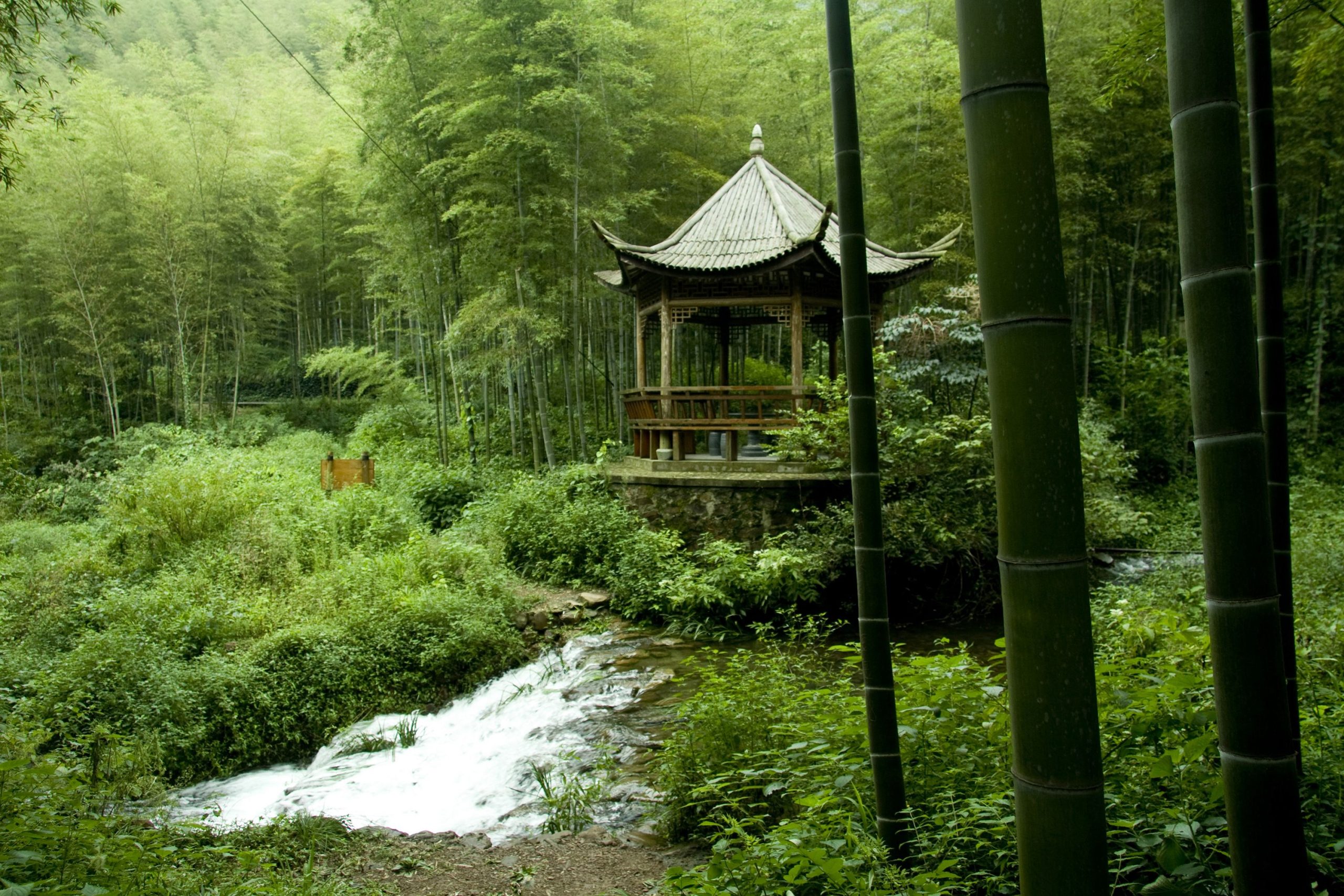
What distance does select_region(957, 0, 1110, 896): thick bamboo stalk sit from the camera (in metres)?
0.94

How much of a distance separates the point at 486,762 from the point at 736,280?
5.82 metres

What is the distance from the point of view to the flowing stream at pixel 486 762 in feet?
13.6

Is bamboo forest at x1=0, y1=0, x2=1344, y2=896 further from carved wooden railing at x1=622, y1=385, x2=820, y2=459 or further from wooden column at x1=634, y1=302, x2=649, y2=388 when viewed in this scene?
wooden column at x1=634, y1=302, x2=649, y2=388

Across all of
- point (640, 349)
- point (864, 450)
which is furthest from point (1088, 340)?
point (864, 450)

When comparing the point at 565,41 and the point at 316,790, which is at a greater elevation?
the point at 565,41

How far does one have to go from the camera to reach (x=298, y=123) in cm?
2203

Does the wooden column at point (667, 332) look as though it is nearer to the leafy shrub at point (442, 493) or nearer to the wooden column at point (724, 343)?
the wooden column at point (724, 343)

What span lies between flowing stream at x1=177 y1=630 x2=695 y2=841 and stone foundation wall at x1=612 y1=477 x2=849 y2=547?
219 centimetres

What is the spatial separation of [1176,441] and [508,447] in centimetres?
1048

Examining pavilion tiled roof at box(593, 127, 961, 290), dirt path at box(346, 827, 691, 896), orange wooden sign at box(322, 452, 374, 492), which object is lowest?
dirt path at box(346, 827, 691, 896)

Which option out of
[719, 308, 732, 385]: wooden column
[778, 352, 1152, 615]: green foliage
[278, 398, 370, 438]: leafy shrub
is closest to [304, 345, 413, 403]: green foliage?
[278, 398, 370, 438]: leafy shrub

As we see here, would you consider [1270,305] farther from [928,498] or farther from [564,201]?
[564,201]

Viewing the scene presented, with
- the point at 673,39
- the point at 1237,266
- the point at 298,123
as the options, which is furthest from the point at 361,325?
the point at 1237,266

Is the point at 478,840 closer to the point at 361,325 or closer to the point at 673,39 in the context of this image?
the point at 673,39
